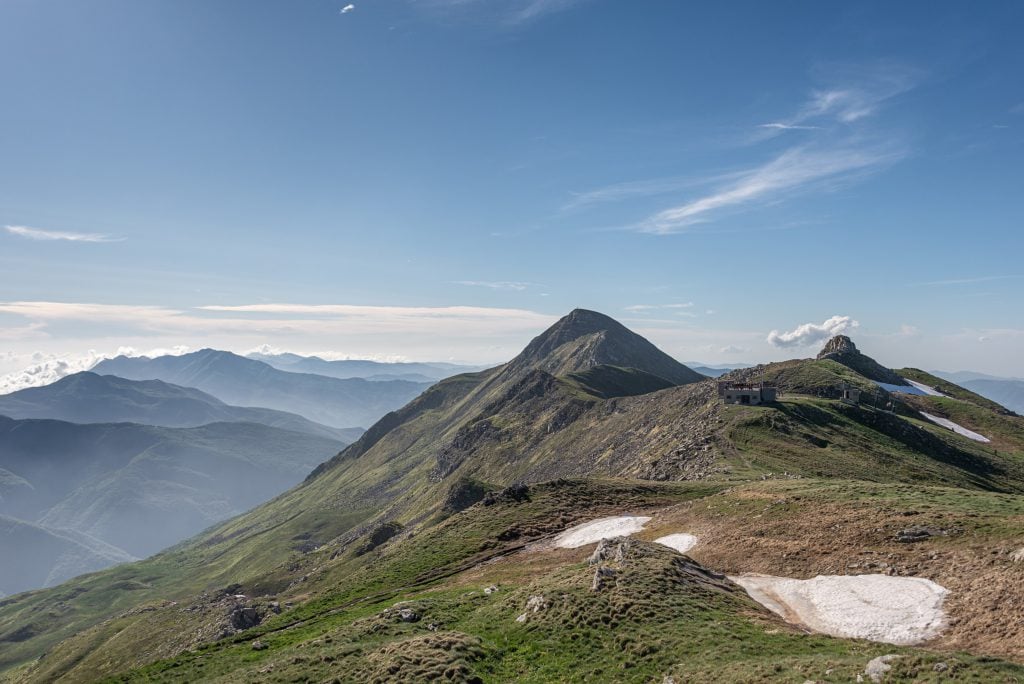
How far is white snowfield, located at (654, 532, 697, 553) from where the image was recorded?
180ft

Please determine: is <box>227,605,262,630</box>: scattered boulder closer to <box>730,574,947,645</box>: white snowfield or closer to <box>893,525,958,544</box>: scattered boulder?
<box>730,574,947,645</box>: white snowfield

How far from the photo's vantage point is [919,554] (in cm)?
4062

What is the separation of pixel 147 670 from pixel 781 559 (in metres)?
58.7

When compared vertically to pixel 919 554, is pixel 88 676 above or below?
below

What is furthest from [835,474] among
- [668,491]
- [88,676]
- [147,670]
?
[88,676]

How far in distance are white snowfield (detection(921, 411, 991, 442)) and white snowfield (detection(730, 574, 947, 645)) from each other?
135m

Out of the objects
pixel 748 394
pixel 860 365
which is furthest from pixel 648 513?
pixel 860 365

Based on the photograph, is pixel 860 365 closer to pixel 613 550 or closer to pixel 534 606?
pixel 613 550

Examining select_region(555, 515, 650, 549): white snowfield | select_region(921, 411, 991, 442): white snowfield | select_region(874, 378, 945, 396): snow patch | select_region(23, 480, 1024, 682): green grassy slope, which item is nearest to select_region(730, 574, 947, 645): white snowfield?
select_region(23, 480, 1024, 682): green grassy slope

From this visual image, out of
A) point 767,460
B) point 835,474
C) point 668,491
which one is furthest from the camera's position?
point 767,460

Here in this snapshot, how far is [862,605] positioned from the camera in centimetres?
3622

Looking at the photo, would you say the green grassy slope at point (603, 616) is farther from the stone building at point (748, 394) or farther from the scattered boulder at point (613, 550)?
the stone building at point (748, 394)

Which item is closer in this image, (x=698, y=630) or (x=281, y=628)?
(x=698, y=630)

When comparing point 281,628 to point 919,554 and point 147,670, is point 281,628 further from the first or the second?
point 919,554
